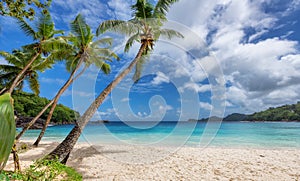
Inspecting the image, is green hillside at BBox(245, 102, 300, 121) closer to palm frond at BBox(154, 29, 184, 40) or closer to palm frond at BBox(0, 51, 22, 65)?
palm frond at BBox(154, 29, 184, 40)

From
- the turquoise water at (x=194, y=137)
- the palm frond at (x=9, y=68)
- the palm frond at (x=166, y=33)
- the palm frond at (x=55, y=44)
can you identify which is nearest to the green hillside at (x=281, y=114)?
the turquoise water at (x=194, y=137)

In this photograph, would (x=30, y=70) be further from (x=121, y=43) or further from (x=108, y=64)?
(x=121, y=43)

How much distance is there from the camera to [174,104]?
9.62 meters

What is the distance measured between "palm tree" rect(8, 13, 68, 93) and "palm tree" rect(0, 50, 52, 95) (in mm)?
1508

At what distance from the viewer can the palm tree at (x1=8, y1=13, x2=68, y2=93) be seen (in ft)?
36.0

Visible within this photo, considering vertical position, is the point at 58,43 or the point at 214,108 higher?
the point at 58,43

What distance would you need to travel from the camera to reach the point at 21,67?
14.3 meters

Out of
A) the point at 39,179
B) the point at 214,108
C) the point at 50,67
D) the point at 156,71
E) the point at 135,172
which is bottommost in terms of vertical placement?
the point at 135,172

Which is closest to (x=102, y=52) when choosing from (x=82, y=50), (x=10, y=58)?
(x=82, y=50)

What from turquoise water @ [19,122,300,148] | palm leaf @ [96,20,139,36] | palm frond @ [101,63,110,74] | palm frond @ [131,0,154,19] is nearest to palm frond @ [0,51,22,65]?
palm frond @ [101,63,110,74]

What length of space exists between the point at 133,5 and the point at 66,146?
7379mm

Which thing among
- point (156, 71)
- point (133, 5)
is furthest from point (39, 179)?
point (133, 5)

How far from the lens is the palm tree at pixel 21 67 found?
13.5 metres

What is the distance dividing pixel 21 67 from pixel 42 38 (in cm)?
409
